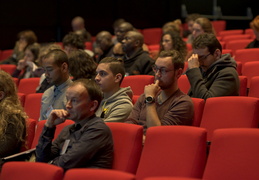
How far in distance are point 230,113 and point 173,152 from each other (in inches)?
22.6

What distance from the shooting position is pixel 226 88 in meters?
3.13

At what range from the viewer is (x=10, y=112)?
2.73 meters

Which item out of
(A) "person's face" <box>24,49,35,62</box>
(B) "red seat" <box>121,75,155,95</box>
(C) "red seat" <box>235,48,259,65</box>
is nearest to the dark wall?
(A) "person's face" <box>24,49,35,62</box>

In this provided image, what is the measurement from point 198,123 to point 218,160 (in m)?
0.62

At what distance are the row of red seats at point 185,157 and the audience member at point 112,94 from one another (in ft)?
1.41

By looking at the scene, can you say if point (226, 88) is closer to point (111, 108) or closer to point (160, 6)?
point (111, 108)

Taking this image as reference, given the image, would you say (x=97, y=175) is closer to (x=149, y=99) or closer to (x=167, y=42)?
(x=149, y=99)

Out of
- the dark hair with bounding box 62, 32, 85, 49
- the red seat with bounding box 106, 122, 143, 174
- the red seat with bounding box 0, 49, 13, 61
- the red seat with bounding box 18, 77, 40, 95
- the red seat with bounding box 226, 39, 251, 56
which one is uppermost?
the dark hair with bounding box 62, 32, 85, 49

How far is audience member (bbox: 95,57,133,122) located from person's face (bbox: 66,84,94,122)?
16.9 inches

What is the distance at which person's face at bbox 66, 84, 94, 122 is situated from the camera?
245 cm

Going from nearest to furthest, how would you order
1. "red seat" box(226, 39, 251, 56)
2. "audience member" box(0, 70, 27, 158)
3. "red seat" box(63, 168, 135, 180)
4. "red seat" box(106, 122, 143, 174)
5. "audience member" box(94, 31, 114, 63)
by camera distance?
"red seat" box(63, 168, 135, 180)
"red seat" box(106, 122, 143, 174)
"audience member" box(0, 70, 27, 158)
"red seat" box(226, 39, 251, 56)
"audience member" box(94, 31, 114, 63)

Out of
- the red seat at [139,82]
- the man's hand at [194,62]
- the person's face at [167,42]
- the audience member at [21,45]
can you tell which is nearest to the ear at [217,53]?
the man's hand at [194,62]

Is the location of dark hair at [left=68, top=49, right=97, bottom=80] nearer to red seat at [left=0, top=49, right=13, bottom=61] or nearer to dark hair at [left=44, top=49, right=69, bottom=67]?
dark hair at [left=44, top=49, right=69, bottom=67]

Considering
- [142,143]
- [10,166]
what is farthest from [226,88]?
[10,166]
